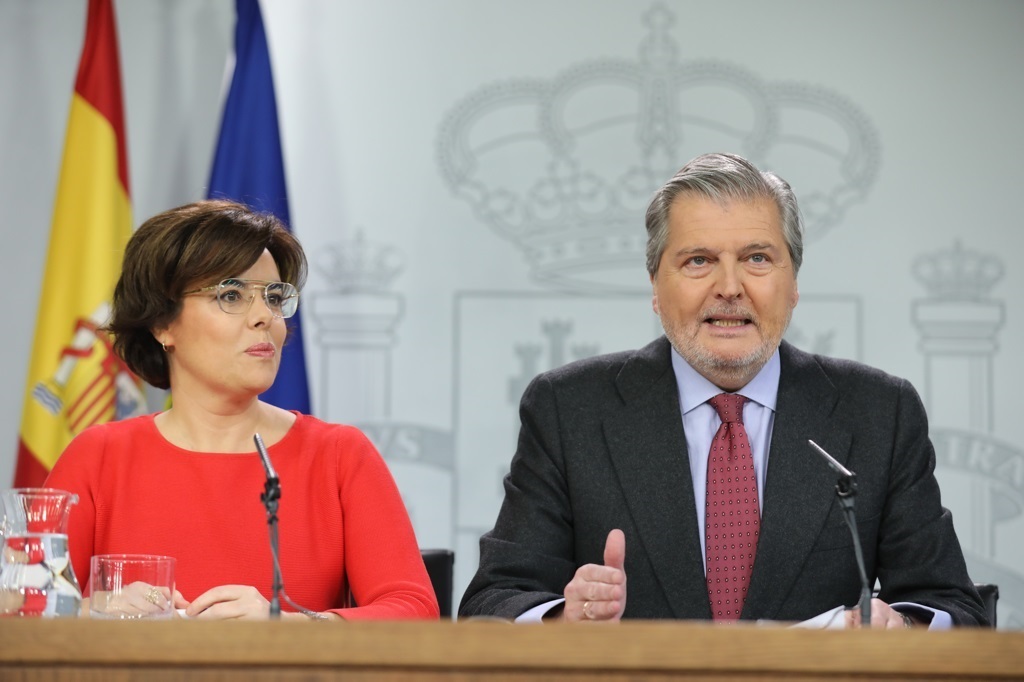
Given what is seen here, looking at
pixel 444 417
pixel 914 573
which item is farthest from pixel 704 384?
pixel 444 417

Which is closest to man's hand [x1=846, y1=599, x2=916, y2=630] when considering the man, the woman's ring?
the man

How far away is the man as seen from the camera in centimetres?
220

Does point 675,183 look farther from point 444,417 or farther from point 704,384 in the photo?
point 444,417

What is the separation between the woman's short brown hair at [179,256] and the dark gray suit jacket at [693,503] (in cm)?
62

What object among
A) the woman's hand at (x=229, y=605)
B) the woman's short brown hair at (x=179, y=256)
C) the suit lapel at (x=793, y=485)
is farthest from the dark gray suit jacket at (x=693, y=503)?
the woman's short brown hair at (x=179, y=256)

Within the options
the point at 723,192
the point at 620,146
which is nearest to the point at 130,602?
the point at 723,192

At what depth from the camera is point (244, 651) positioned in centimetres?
132

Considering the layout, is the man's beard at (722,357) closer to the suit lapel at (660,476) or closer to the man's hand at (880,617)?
the suit lapel at (660,476)

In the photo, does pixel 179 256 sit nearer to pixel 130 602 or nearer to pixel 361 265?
pixel 130 602

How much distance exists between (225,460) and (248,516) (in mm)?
136

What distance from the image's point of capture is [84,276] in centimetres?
388

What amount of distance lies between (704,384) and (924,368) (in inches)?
75.1

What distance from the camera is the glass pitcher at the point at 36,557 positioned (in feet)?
5.32

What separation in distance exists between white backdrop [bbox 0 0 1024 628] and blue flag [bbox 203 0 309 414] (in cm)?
19
